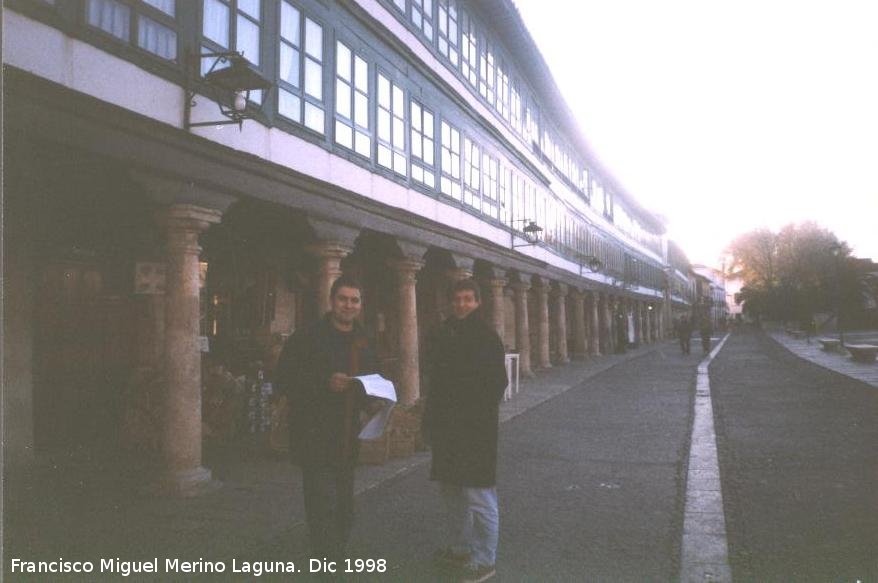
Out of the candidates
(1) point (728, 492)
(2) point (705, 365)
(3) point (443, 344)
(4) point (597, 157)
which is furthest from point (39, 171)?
(4) point (597, 157)

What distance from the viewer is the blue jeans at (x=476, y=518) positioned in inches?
175

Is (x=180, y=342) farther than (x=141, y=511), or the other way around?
(x=180, y=342)

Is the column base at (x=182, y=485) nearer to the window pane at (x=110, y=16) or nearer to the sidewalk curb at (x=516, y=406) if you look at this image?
the sidewalk curb at (x=516, y=406)

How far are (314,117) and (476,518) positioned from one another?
7574 millimetres

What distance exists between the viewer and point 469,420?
4.45m

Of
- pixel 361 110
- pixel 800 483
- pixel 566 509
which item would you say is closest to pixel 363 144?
pixel 361 110

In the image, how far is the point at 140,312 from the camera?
1072 centimetres

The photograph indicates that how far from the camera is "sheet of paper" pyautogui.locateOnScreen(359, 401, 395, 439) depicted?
4477 millimetres

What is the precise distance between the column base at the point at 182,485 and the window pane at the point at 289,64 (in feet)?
17.6

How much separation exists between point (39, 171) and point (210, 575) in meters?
4.78

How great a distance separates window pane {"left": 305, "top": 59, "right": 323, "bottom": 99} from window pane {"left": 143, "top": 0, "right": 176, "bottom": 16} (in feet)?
9.02

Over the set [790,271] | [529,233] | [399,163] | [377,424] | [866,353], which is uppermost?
[790,271]

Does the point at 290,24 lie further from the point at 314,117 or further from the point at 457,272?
the point at 457,272

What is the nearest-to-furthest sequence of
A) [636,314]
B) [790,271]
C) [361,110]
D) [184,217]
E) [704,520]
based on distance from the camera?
[704,520] < [184,217] < [361,110] < [636,314] < [790,271]
